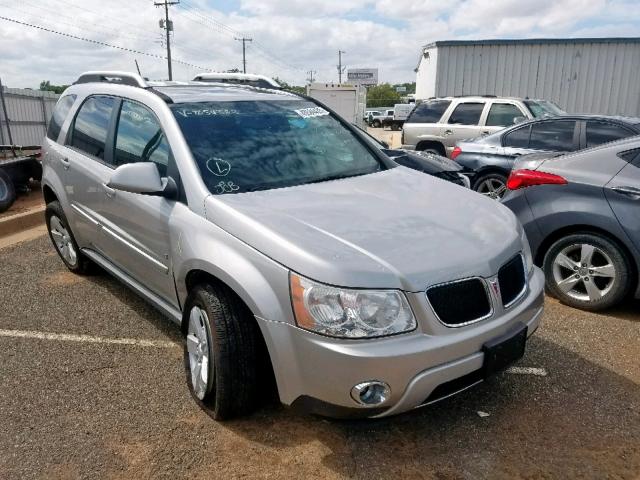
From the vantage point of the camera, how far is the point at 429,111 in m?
11.1

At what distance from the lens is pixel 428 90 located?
60.8 feet

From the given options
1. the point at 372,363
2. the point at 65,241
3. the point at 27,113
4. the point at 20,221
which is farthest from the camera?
the point at 27,113

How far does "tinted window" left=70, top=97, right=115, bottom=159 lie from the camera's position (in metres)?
3.98

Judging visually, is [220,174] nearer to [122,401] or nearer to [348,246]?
[348,246]

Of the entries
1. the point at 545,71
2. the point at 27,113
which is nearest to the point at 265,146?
the point at 27,113

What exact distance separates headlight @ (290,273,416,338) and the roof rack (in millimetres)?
2287

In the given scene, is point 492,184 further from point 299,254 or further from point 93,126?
point 299,254

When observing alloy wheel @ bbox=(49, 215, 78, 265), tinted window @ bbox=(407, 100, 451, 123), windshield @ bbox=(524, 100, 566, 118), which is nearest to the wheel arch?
alloy wheel @ bbox=(49, 215, 78, 265)

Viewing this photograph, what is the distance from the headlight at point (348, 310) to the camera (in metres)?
2.23

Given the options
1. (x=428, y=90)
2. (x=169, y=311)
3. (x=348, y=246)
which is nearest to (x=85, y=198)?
(x=169, y=311)

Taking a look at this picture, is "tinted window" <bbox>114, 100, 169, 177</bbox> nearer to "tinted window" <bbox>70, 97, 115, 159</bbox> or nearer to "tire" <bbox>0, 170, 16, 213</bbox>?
"tinted window" <bbox>70, 97, 115, 159</bbox>

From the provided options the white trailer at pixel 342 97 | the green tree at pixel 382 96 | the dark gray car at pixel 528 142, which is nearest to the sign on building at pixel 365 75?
the green tree at pixel 382 96

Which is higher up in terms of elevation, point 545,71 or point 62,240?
point 545,71

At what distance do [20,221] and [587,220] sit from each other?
6727 millimetres
